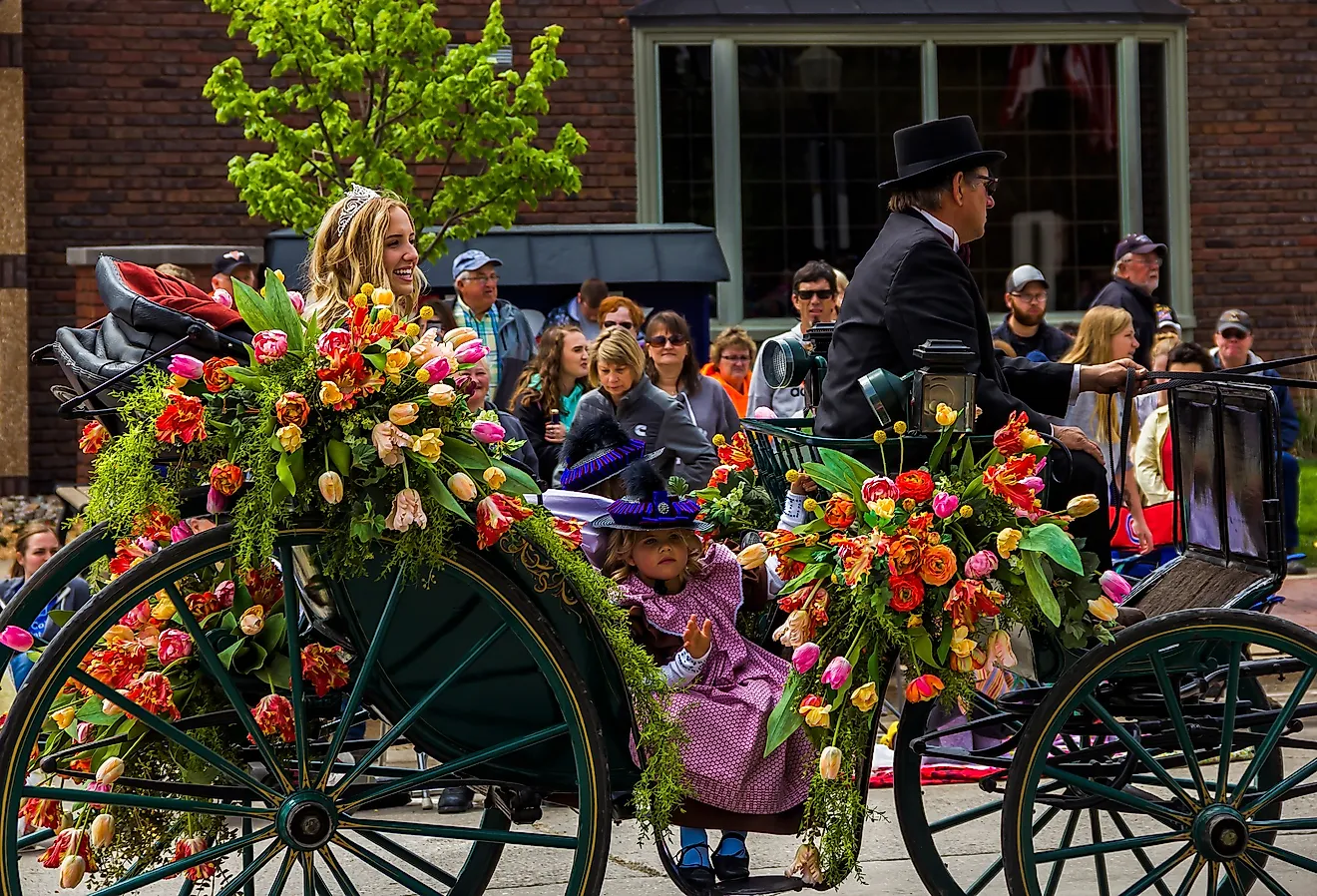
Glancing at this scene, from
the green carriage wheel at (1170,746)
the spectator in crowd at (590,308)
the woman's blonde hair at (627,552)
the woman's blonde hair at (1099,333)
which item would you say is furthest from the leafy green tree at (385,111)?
the green carriage wheel at (1170,746)

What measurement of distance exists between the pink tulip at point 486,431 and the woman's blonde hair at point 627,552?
683 mm

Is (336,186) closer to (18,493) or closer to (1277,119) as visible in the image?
(18,493)

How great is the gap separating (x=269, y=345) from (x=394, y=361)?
0.88 ft

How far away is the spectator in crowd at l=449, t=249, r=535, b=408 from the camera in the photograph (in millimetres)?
8625

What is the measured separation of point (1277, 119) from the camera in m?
13.4

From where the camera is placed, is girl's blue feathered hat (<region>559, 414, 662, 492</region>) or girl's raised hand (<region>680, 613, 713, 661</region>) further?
girl's blue feathered hat (<region>559, 414, 662, 492</region>)

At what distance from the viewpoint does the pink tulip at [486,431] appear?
146 inches

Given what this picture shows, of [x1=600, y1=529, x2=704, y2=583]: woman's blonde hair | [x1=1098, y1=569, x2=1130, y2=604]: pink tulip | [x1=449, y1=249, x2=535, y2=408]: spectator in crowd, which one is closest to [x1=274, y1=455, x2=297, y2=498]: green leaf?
[x1=600, y1=529, x2=704, y2=583]: woman's blonde hair

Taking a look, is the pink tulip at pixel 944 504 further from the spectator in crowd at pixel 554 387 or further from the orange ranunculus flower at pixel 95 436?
the spectator in crowd at pixel 554 387

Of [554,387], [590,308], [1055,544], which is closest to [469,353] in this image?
[1055,544]

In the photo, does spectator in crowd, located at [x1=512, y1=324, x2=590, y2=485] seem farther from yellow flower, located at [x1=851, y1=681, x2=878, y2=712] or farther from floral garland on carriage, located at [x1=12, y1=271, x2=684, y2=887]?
yellow flower, located at [x1=851, y1=681, x2=878, y2=712]

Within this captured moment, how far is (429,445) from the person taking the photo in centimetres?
354

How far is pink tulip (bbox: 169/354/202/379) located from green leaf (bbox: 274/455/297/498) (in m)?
0.28

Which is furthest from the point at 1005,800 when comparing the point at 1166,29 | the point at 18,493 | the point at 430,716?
the point at 1166,29
